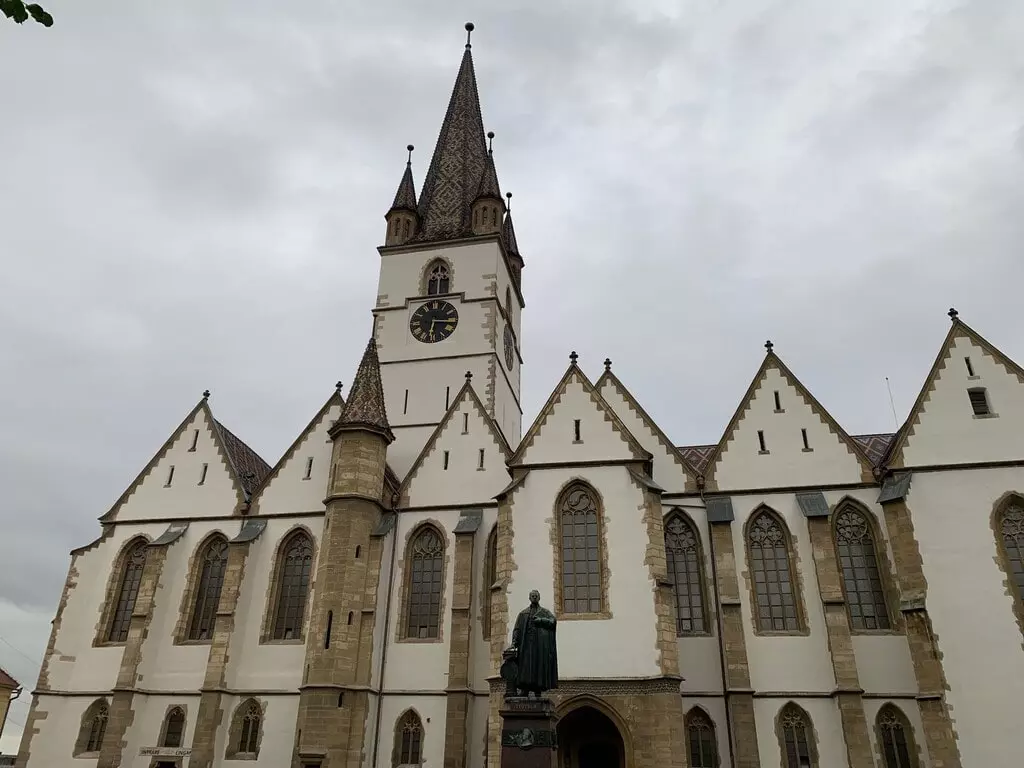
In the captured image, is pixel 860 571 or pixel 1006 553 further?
pixel 860 571

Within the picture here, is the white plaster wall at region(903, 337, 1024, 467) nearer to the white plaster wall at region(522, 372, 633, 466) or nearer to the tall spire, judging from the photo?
the white plaster wall at region(522, 372, 633, 466)

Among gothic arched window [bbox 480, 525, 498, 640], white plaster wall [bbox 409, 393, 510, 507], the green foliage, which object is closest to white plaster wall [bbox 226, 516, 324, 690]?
white plaster wall [bbox 409, 393, 510, 507]

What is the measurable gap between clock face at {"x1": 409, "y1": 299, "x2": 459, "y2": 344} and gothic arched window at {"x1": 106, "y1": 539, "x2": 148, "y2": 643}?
14.1m

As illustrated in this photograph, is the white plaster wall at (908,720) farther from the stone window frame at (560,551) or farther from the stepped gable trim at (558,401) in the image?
the stepped gable trim at (558,401)

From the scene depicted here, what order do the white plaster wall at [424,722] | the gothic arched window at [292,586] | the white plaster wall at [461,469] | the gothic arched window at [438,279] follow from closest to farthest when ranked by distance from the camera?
the white plaster wall at [424,722], the gothic arched window at [292,586], the white plaster wall at [461,469], the gothic arched window at [438,279]

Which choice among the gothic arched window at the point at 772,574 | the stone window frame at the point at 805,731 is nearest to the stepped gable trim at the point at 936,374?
the gothic arched window at the point at 772,574

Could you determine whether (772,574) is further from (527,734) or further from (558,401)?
(527,734)

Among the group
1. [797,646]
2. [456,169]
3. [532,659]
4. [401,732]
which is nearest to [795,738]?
[797,646]

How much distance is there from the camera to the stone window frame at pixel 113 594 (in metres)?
26.3

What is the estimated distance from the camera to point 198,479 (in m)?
28.4

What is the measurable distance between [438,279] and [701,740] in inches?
903

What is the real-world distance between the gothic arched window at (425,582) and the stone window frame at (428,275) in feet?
44.3

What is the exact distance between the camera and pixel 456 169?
135 feet

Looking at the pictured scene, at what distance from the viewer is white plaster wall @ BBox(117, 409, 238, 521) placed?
27.9 meters
